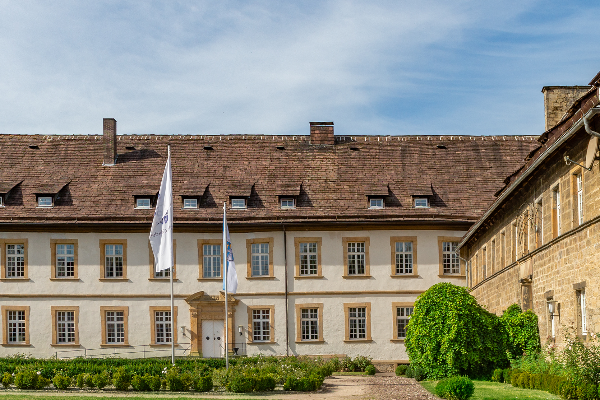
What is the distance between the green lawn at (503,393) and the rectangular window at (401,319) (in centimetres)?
1534

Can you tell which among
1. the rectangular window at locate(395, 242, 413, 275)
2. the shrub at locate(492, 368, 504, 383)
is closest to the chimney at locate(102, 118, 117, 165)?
the rectangular window at locate(395, 242, 413, 275)

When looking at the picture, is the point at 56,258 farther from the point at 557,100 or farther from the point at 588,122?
the point at 588,122

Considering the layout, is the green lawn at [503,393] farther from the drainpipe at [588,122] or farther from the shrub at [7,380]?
the shrub at [7,380]

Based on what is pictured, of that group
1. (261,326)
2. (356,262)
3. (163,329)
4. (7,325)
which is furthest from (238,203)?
(7,325)

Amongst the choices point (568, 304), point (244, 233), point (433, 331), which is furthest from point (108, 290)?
point (568, 304)

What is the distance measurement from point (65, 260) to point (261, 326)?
9240 millimetres

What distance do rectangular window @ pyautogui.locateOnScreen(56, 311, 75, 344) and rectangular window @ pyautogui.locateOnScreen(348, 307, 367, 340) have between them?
40.4 ft

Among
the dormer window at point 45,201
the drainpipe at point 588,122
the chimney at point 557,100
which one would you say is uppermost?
the chimney at point 557,100

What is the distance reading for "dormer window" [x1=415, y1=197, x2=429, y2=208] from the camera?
126ft

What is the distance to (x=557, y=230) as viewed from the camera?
21.1 m

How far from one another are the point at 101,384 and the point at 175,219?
1554 centimetres

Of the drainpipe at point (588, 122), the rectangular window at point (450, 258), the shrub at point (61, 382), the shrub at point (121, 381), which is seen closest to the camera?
the drainpipe at point (588, 122)

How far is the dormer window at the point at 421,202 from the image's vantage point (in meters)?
38.4

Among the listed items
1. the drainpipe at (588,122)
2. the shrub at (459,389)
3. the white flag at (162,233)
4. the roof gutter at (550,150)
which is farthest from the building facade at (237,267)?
the drainpipe at (588,122)
